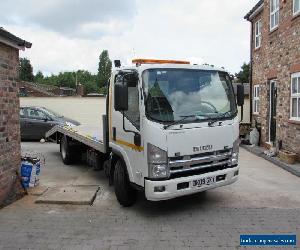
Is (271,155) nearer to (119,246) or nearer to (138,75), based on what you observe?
(138,75)

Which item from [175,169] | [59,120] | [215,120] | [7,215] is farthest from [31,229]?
[59,120]

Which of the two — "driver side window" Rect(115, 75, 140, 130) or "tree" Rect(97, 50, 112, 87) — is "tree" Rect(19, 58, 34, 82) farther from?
"driver side window" Rect(115, 75, 140, 130)

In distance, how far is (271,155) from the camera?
12188 mm

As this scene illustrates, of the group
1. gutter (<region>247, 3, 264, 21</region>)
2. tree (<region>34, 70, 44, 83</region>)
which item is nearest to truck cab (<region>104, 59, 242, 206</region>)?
gutter (<region>247, 3, 264, 21</region>)

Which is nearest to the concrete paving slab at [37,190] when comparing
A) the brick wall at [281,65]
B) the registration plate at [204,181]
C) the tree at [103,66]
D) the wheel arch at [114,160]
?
the wheel arch at [114,160]

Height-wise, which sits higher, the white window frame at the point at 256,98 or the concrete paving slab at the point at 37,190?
the white window frame at the point at 256,98

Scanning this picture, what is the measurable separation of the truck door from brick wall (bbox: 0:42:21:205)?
80.3 inches

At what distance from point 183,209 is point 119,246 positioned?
192 cm

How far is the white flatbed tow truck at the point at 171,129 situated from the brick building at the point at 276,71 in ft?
16.5

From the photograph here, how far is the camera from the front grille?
6.02 m

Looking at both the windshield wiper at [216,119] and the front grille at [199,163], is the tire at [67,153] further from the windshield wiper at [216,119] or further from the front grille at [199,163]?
the windshield wiper at [216,119]

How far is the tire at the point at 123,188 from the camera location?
667cm

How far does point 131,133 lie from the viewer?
6.38 metres

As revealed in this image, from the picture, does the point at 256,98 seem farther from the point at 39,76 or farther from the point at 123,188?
the point at 39,76
